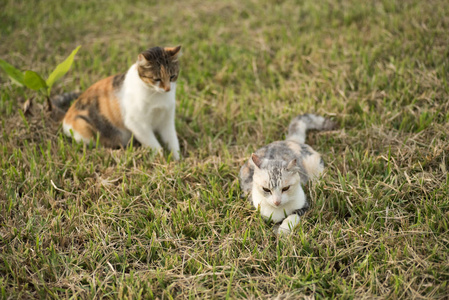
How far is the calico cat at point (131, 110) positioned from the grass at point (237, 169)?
0.58ft

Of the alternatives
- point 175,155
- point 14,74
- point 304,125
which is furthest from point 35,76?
point 304,125

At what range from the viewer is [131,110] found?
4027mm

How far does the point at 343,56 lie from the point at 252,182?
8.96 feet

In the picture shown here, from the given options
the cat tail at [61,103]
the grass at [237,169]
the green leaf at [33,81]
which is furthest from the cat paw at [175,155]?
the green leaf at [33,81]

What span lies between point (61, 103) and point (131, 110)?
1309 mm

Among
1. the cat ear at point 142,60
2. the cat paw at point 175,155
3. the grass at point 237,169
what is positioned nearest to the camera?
the grass at point 237,169

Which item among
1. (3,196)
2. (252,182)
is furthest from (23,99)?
(252,182)

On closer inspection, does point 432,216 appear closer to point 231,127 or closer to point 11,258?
point 231,127

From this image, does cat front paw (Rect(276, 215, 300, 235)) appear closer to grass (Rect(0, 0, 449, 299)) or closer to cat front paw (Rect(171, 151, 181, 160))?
grass (Rect(0, 0, 449, 299))

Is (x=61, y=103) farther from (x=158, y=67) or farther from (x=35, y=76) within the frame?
(x=158, y=67)

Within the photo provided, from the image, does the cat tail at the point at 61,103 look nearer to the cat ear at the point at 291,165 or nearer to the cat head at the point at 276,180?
the cat head at the point at 276,180

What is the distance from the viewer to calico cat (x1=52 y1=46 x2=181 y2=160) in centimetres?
382

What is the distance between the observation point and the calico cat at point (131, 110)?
382cm

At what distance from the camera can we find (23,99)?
4934 mm
